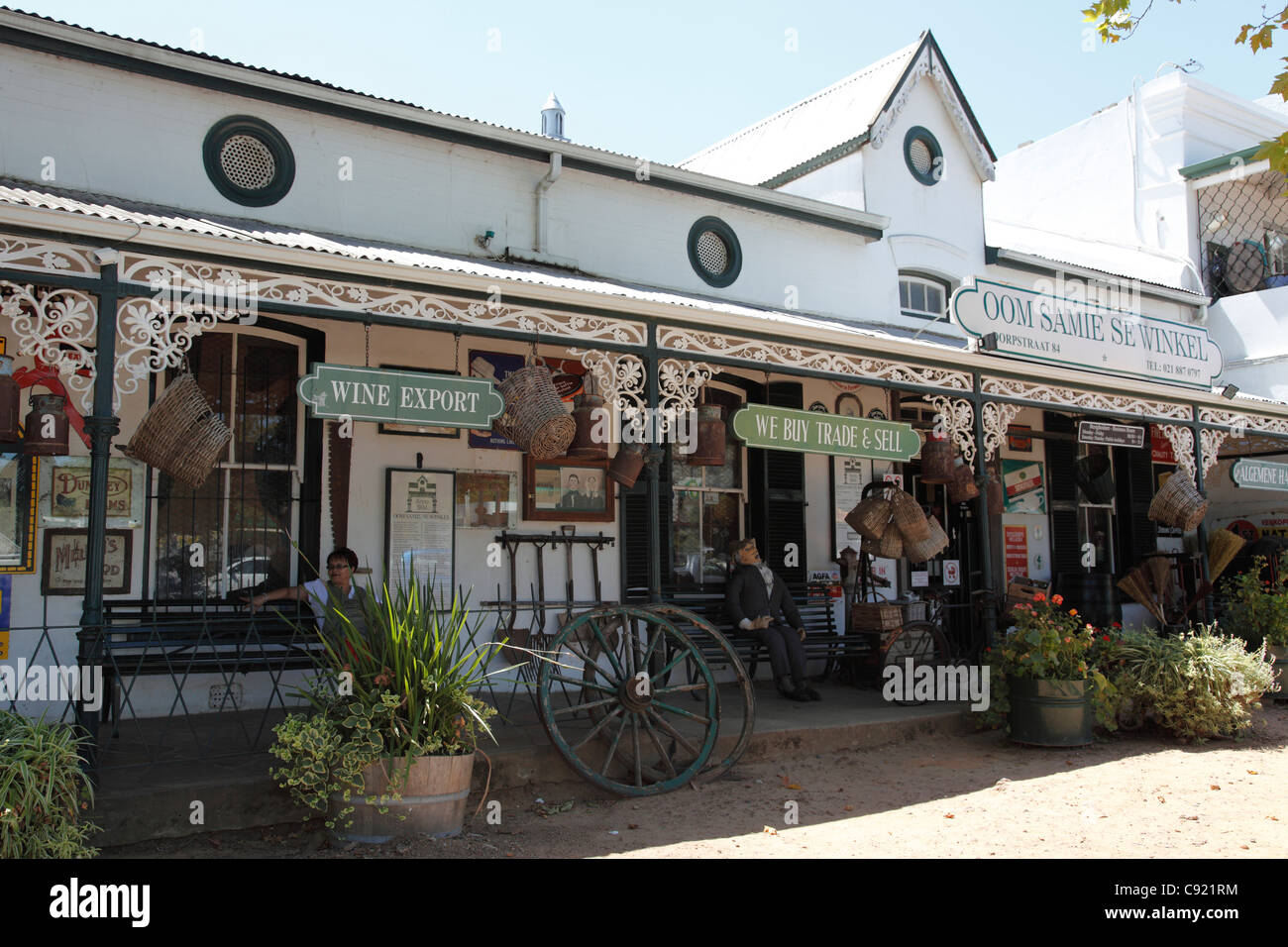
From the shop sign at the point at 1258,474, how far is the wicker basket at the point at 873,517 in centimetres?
483

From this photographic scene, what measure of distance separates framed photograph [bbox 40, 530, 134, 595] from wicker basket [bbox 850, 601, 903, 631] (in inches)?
242

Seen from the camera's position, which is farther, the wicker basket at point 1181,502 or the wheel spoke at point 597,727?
the wicker basket at point 1181,502

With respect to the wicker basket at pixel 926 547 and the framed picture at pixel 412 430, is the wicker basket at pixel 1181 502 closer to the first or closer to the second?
the wicker basket at pixel 926 547

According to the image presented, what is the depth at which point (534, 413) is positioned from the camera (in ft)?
22.0

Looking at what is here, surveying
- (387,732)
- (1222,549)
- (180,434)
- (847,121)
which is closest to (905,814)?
(387,732)

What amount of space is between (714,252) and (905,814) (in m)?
6.51

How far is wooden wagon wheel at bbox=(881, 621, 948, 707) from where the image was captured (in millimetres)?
9195

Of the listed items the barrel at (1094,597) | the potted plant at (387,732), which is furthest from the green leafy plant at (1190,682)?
the potted plant at (387,732)

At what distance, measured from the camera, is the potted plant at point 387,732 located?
16.3 feet

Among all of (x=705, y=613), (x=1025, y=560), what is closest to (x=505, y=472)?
(x=705, y=613)

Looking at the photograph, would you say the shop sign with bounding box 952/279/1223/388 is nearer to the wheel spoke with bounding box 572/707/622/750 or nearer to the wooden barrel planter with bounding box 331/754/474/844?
the wheel spoke with bounding box 572/707/622/750

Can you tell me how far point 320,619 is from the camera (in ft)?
23.9

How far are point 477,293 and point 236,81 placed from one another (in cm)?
316

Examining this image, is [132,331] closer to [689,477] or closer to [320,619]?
[320,619]
